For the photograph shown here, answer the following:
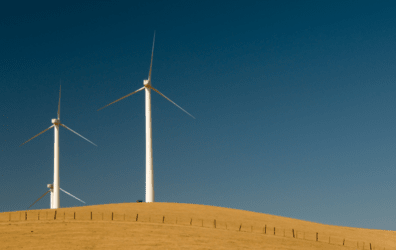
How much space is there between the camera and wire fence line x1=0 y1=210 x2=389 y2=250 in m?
56.3

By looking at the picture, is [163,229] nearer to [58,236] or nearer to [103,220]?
[103,220]

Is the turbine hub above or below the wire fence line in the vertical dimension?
above

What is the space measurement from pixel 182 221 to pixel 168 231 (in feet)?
36.9

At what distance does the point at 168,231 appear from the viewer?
5097 cm

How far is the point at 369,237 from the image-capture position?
70875 millimetres

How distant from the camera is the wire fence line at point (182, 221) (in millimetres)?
56300

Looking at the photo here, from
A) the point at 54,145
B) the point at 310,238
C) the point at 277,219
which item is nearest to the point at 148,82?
the point at 54,145

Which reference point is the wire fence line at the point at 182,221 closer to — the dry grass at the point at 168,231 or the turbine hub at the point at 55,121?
the dry grass at the point at 168,231

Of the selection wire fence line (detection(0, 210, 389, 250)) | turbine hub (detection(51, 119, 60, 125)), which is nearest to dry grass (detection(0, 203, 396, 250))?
wire fence line (detection(0, 210, 389, 250))

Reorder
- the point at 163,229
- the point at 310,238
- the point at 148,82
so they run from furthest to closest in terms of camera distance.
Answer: the point at 148,82 → the point at 310,238 → the point at 163,229

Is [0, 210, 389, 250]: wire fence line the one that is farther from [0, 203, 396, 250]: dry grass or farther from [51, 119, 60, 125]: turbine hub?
[51, 119, 60, 125]: turbine hub

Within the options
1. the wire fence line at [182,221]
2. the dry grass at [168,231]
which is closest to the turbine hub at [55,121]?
the dry grass at [168,231]

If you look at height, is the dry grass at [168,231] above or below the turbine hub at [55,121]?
below

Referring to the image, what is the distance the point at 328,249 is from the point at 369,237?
21.2m
